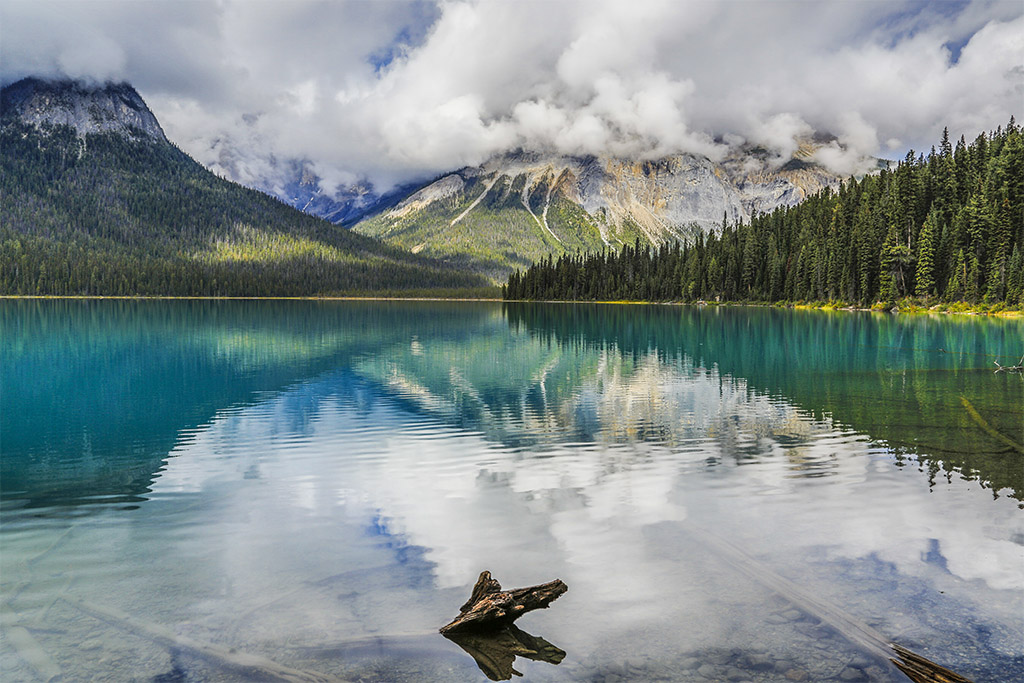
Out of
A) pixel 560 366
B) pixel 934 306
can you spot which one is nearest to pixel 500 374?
pixel 560 366

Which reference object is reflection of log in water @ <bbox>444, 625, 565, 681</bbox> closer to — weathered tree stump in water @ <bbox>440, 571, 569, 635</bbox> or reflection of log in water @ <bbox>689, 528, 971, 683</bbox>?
weathered tree stump in water @ <bbox>440, 571, 569, 635</bbox>

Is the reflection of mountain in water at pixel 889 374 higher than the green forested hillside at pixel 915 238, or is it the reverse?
the green forested hillside at pixel 915 238

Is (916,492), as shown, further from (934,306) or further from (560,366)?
(934,306)

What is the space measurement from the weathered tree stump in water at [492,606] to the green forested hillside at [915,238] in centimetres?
12526

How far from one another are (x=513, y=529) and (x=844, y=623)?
655cm

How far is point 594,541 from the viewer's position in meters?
13.0

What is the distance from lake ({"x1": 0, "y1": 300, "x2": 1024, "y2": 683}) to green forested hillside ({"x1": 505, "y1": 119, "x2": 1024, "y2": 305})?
334ft

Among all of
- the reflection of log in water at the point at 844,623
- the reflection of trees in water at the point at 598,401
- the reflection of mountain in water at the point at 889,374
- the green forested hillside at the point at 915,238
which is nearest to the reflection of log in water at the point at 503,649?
the reflection of log in water at the point at 844,623

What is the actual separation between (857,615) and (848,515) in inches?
210

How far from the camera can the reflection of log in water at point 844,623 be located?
322 inches

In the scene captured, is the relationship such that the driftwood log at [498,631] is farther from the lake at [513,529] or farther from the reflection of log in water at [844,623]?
the reflection of log in water at [844,623]

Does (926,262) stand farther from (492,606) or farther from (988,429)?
→ (492,606)

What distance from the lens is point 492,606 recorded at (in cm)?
937

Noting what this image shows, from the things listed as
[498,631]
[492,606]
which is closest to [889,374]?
[498,631]
